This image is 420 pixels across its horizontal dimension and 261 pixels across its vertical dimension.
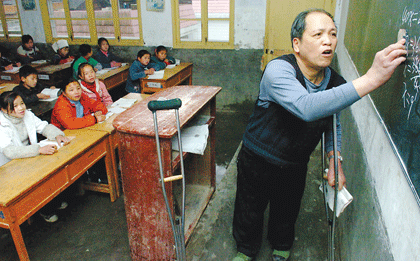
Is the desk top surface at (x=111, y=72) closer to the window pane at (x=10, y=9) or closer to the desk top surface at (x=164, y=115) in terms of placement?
the desk top surface at (x=164, y=115)

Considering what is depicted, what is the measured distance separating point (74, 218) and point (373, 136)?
2808 millimetres

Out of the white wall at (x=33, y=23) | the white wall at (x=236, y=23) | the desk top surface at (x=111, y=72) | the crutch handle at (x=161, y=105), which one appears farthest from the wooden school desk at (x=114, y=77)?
the crutch handle at (x=161, y=105)

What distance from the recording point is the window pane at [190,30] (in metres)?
6.31

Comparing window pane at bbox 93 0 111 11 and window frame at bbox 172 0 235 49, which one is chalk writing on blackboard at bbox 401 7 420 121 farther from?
window pane at bbox 93 0 111 11

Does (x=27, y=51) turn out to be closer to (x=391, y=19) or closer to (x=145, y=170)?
(x=145, y=170)

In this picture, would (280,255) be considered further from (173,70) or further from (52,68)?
(52,68)

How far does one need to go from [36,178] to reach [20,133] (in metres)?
0.90

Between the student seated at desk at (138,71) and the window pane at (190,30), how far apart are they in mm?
1338

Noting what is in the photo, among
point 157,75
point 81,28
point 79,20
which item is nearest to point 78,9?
point 79,20

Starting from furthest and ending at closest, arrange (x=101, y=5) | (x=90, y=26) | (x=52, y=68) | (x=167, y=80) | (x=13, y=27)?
1. (x=13, y=27)
2. (x=90, y=26)
3. (x=101, y=5)
4. (x=52, y=68)
5. (x=167, y=80)

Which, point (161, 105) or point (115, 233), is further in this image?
point (115, 233)

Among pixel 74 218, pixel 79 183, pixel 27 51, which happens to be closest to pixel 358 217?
pixel 74 218

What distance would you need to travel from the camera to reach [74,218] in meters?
3.02

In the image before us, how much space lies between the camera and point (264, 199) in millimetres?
2051
